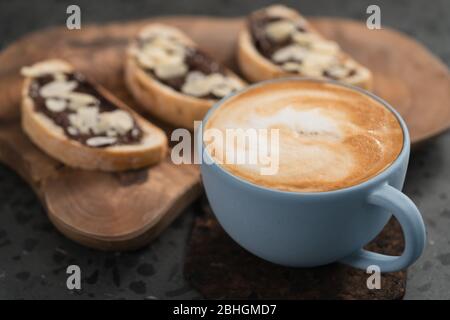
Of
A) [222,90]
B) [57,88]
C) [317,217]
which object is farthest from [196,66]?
[317,217]

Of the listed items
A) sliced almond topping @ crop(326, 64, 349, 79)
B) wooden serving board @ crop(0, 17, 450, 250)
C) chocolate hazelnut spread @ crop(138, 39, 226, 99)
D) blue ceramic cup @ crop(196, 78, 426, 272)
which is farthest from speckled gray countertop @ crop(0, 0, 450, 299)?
chocolate hazelnut spread @ crop(138, 39, 226, 99)

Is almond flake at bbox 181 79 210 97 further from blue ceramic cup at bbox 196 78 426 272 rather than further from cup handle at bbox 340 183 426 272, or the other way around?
cup handle at bbox 340 183 426 272

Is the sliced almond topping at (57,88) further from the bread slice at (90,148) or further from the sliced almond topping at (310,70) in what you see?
the sliced almond topping at (310,70)

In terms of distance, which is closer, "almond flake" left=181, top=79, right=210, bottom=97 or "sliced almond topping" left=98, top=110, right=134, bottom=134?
"sliced almond topping" left=98, top=110, right=134, bottom=134

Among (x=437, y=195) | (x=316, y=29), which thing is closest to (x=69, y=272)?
(x=437, y=195)

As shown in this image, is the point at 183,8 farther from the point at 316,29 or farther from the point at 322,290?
the point at 322,290

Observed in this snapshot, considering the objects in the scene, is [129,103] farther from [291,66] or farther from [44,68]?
[291,66]
